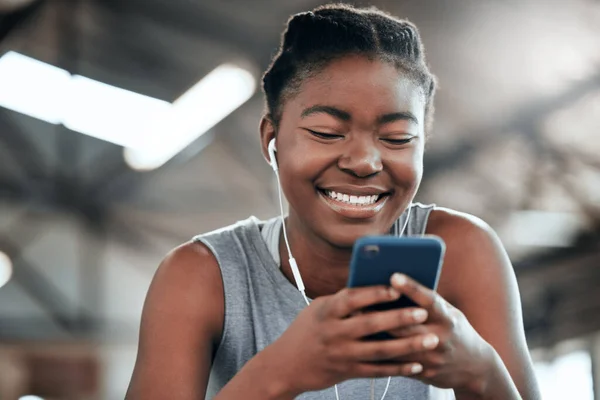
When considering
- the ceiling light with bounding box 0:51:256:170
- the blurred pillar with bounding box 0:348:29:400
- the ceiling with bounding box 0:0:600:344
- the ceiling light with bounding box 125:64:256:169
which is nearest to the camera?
the ceiling with bounding box 0:0:600:344

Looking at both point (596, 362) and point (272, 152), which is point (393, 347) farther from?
point (596, 362)

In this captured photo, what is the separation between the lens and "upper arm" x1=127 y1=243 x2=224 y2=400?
1322 millimetres

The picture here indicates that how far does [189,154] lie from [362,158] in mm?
5167

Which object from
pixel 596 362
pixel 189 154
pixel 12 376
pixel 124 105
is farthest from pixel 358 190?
pixel 596 362

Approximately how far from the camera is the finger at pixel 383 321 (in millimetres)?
980

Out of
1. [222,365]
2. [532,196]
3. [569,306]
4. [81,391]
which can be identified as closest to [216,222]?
[81,391]

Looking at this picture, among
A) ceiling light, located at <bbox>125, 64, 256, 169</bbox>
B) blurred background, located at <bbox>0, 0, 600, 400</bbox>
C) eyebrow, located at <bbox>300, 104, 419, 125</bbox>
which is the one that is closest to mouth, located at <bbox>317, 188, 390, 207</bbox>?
eyebrow, located at <bbox>300, 104, 419, 125</bbox>

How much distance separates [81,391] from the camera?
24.0 feet

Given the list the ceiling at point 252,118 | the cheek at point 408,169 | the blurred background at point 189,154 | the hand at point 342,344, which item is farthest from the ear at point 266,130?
the blurred background at point 189,154

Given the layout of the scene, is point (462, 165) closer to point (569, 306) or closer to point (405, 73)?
point (569, 306)

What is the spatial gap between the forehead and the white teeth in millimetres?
127

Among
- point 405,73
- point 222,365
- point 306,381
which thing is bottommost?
point 306,381

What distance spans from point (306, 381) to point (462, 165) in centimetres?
535

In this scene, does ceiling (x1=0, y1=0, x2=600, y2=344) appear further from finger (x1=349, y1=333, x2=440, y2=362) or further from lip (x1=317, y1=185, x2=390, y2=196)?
finger (x1=349, y1=333, x2=440, y2=362)
